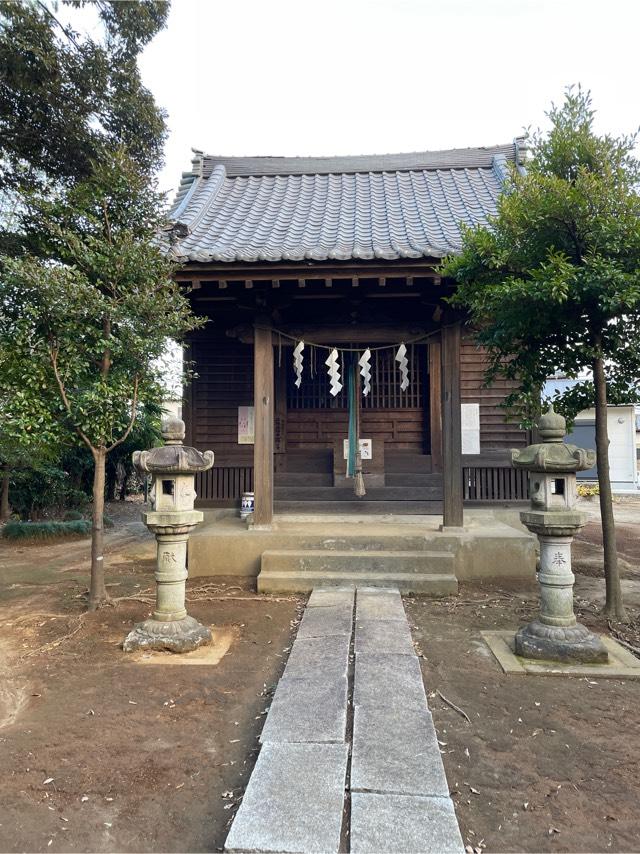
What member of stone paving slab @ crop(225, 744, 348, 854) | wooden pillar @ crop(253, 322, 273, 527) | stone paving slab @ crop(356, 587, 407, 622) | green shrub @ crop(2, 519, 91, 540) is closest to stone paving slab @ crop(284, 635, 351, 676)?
stone paving slab @ crop(356, 587, 407, 622)

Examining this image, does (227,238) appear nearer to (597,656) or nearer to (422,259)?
(422,259)

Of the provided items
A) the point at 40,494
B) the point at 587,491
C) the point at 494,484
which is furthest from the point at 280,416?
the point at 587,491

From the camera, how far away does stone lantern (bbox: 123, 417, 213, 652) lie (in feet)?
14.0

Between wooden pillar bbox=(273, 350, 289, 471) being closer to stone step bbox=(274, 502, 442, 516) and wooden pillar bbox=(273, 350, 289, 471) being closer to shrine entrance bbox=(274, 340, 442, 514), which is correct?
shrine entrance bbox=(274, 340, 442, 514)

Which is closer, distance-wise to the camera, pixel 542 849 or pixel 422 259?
pixel 542 849

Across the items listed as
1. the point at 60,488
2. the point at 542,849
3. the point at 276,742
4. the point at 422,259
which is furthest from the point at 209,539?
the point at 60,488

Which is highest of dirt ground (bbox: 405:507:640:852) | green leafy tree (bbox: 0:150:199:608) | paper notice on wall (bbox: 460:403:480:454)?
green leafy tree (bbox: 0:150:199:608)

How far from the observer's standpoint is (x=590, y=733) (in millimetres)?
2955

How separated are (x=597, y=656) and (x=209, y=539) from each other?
183 inches

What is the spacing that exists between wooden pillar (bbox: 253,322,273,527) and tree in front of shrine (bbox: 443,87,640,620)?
9.19 ft

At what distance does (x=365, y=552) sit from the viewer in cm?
630

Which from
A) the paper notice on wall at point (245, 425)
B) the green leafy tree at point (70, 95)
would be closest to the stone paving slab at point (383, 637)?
the paper notice on wall at point (245, 425)

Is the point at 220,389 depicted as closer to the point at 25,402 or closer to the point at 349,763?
the point at 25,402

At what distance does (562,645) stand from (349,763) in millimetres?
2274
